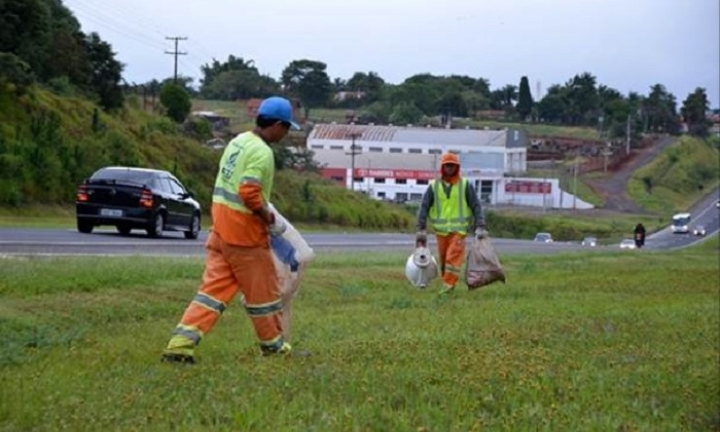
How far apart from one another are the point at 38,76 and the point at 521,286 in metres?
19.9

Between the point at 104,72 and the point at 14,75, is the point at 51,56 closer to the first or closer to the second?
the point at 14,75

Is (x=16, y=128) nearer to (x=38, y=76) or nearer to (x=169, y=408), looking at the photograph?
(x=38, y=76)

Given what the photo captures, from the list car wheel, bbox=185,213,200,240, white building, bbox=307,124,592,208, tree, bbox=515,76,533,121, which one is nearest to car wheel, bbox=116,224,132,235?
car wheel, bbox=185,213,200,240

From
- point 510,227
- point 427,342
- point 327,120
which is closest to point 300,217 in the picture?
point 327,120

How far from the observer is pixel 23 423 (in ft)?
24.4

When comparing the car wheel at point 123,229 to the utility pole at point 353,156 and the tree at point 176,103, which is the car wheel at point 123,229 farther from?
the tree at point 176,103

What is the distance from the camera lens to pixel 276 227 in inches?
407

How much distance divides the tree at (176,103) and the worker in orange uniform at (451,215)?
24656mm

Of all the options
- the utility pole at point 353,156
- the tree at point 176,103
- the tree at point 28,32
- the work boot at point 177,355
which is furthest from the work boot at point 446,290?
the tree at point 176,103

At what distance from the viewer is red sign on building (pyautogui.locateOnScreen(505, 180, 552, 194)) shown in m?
42.9

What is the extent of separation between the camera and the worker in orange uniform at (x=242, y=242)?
392 inches

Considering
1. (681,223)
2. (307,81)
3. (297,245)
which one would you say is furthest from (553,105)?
(297,245)

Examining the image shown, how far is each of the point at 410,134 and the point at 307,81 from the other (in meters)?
4.68

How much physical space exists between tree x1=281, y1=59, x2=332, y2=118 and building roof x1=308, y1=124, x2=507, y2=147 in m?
0.91
